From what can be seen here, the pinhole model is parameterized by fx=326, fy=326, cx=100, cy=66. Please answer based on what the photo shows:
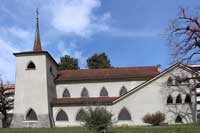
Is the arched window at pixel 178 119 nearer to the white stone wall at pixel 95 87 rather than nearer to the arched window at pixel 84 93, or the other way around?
the white stone wall at pixel 95 87

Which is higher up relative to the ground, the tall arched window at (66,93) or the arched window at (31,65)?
the arched window at (31,65)

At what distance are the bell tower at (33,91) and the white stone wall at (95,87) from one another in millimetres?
2490

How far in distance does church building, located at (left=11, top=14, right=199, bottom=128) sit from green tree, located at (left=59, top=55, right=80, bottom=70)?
86.3ft

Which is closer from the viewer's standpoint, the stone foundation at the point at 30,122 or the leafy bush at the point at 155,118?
the leafy bush at the point at 155,118

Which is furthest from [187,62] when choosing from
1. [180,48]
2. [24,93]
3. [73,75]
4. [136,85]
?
[24,93]

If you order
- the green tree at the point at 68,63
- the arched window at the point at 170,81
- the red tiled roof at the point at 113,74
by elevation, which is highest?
the green tree at the point at 68,63

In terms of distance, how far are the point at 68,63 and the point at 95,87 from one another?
30.2 meters

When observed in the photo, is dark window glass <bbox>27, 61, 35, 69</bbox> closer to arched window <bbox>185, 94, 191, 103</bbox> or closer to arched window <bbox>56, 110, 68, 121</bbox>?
arched window <bbox>56, 110, 68, 121</bbox>

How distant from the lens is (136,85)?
45.5 m

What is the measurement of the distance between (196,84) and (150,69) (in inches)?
318

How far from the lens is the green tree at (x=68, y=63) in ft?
248

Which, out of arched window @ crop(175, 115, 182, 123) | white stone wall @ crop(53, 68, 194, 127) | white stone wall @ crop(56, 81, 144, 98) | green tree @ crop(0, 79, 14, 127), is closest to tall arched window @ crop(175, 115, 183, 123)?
arched window @ crop(175, 115, 182, 123)

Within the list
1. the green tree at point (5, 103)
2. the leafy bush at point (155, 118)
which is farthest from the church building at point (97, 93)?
the green tree at point (5, 103)

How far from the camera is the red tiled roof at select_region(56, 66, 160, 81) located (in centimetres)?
4556
